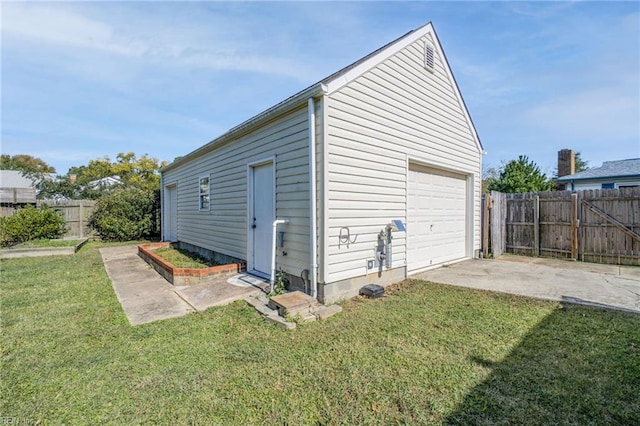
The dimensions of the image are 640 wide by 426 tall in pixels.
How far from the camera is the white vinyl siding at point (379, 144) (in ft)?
15.0

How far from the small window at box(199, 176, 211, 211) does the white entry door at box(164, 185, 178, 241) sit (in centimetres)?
302

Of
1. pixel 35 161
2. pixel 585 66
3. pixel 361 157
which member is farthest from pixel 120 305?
pixel 35 161

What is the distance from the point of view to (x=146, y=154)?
31609 millimetres

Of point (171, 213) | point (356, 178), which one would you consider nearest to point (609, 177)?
point (356, 178)

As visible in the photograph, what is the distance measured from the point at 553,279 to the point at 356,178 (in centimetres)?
445

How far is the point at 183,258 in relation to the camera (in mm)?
8602

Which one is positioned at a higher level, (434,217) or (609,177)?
(609,177)

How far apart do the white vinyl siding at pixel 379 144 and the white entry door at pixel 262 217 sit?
1.59 m

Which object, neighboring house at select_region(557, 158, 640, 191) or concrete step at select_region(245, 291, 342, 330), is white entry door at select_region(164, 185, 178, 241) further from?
neighboring house at select_region(557, 158, 640, 191)

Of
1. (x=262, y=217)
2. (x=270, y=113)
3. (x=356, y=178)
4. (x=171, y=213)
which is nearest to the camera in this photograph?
(x=356, y=178)

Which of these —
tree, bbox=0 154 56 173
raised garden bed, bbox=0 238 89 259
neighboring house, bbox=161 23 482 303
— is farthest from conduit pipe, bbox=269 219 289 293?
tree, bbox=0 154 56 173

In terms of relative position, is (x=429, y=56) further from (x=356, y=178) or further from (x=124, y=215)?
(x=124, y=215)

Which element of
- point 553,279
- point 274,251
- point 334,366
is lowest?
point 334,366

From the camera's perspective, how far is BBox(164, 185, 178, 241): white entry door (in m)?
11.5
